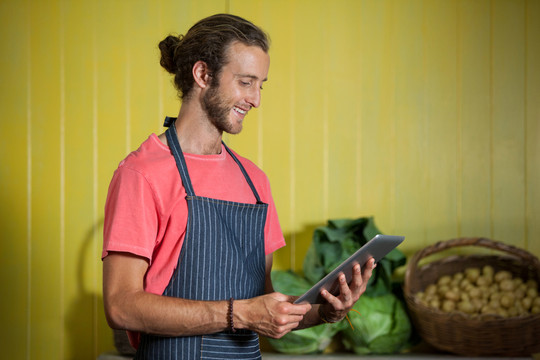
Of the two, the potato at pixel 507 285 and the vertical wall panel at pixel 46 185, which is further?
the vertical wall panel at pixel 46 185

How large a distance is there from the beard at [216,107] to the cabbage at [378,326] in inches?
55.9

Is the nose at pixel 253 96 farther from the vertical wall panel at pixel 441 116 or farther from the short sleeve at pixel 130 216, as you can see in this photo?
the vertical wall panel at pixel 441 116

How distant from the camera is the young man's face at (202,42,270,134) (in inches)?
59.7

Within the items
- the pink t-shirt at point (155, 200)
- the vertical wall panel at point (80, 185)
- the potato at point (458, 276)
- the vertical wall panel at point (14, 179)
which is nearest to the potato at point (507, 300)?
the potato at point (458, 276)

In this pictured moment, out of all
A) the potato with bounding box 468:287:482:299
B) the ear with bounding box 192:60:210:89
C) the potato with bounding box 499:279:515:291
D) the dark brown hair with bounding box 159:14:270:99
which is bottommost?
the potato with bounding box 468:287:482:299

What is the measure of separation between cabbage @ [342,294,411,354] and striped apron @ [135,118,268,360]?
118 cm

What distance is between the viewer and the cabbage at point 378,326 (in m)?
2.67

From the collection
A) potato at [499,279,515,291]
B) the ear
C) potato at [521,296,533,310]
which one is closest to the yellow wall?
potato at [499,279,515,291]

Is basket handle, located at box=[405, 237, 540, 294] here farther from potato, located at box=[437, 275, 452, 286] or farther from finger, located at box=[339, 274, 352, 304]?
finger, located at box=[339, 274, 352, 304]

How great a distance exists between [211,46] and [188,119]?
192 millimetres

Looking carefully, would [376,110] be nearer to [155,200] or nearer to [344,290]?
[344,290]

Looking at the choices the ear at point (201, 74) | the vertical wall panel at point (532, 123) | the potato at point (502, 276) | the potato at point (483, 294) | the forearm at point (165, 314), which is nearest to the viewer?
the forearm at point (165, 314)

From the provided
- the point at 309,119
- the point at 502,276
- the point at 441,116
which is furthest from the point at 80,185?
the point at 502,276

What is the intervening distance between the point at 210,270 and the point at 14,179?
7.13 ft
